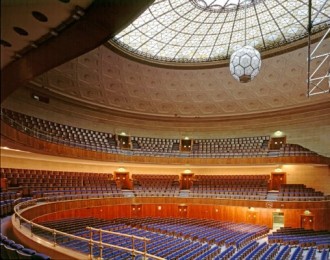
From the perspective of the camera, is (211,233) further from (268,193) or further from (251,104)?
(251,104)

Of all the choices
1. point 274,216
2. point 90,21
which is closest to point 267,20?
point 274,216

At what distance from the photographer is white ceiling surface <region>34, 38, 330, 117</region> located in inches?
767

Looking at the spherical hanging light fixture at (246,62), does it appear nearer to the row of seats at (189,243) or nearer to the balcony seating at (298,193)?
the row of seats at (189,243)

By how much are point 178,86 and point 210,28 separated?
18.7ft

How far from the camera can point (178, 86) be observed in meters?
24.0

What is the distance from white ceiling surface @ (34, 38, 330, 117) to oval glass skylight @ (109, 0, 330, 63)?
45.6 inches

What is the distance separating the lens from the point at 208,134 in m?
28.0

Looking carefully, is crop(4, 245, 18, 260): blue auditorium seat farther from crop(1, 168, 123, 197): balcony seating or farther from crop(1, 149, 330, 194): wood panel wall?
crop(1, 149, 330, 194): wood panel wall

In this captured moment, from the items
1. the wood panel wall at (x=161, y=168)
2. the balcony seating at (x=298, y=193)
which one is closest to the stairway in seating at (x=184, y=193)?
the wood panel wall at (x=161, y=168)

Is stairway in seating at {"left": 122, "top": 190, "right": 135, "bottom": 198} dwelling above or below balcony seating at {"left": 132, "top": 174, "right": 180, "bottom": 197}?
below

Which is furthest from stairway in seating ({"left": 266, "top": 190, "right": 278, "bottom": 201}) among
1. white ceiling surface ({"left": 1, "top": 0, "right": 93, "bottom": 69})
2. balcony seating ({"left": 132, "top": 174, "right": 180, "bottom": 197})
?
white ceiling surface ({"left": 1, "top": 0, "right": 93, "bottom": 69})

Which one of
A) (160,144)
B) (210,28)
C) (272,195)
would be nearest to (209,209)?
(272,195)

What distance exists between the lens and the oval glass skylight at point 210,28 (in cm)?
1755

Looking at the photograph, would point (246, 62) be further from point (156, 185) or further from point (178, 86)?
point (156, 185)
